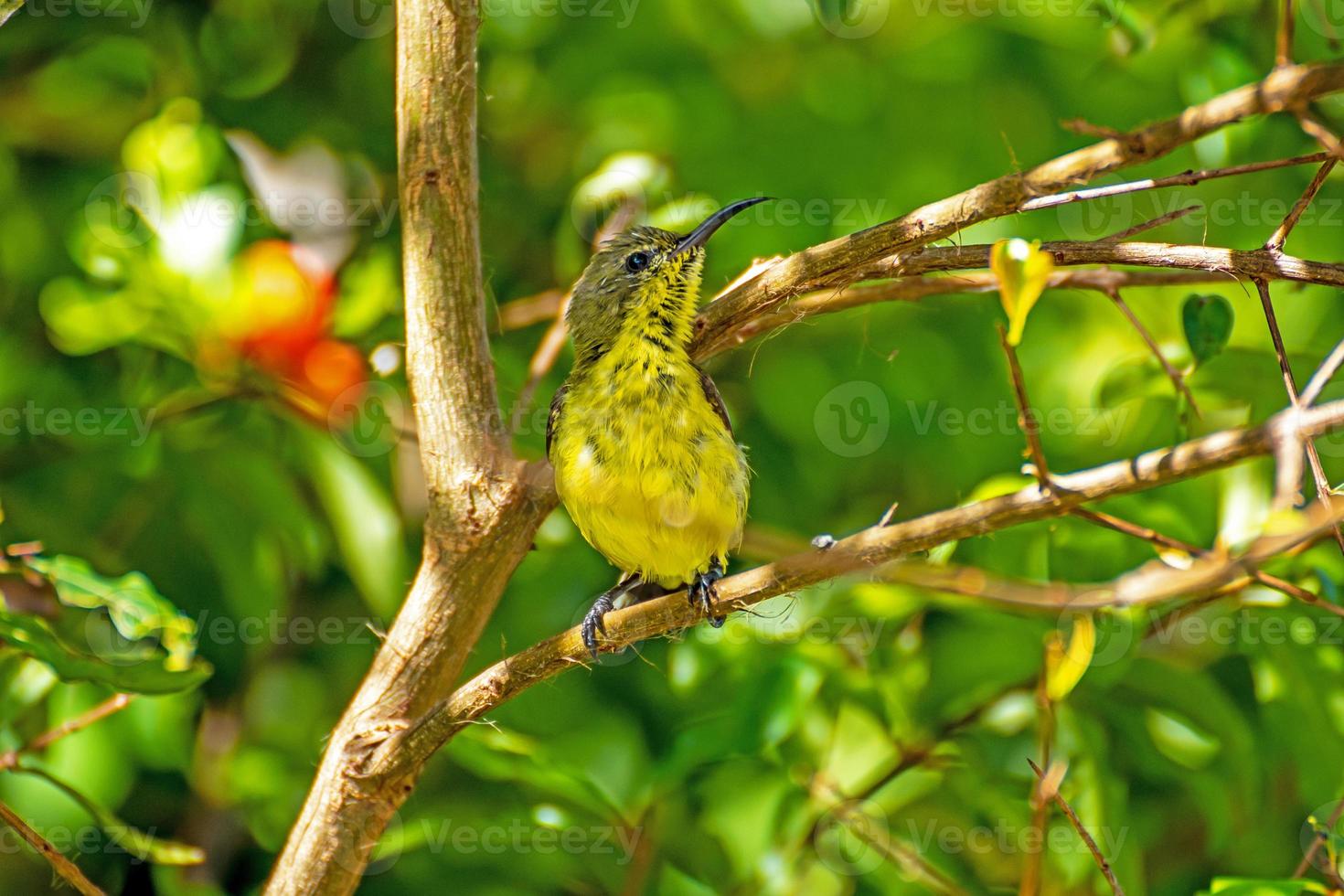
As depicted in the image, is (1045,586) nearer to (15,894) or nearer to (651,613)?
(651,613)

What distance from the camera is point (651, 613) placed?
227 cm

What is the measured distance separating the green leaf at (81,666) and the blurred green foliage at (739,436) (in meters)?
0.21

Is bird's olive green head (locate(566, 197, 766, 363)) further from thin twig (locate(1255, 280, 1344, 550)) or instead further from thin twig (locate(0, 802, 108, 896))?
thin twig (locate(0, 802, 108, 896))

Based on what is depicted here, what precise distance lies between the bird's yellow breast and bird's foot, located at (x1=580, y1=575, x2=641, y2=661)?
161mm

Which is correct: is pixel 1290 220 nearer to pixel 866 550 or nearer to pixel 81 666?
pixel 866 550

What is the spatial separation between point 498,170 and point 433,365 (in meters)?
1.59

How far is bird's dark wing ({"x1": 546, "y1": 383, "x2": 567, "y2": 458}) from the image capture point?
3.13m

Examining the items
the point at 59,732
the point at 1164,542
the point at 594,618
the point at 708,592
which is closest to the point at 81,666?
the point at 59,732

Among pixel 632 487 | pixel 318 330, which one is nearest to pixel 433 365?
pixel 632 487

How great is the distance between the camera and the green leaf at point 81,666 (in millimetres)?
2498

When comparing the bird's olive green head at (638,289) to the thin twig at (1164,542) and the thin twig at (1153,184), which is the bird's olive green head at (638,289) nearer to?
the thin twig at (1164,542)

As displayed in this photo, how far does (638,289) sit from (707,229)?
244 millimetres

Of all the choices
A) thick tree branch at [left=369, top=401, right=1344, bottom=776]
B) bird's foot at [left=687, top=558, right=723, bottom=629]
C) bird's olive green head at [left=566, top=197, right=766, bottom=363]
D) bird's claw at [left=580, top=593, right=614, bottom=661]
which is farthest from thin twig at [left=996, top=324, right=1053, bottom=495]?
bird's olive green head at [left=566, top=197, right=766, bottom=363]

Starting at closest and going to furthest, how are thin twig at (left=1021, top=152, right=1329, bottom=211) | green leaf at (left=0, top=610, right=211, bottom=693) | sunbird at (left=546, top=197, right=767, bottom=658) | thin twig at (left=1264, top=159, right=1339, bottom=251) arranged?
thin twig at (left=1021, top=152, right=1329, bottom=211)
thin twig at (left=1264, top=159, right=1339, bottom=251)
green leaf at (left=0, top=610, right=211, bottom=693)
sunbird at (left=546, top=197, right=767, bottom=658)
